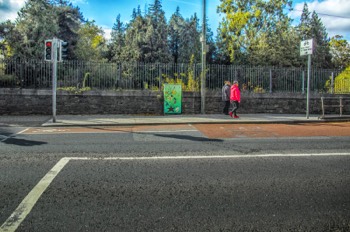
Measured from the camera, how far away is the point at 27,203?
169 inches

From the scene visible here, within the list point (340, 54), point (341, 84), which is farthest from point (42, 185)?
point (340, 54)

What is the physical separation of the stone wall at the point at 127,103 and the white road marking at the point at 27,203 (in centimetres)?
1109

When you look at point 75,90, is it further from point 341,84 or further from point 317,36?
point 317,36

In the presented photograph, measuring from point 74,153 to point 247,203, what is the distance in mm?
4418

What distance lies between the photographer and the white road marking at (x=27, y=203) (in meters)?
3.63

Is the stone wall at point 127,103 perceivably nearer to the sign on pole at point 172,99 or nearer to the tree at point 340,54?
the sign on pole at point 172,99

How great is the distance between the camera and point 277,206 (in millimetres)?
4250

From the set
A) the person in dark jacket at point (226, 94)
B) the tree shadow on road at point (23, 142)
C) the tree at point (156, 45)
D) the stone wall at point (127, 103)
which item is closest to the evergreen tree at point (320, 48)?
the stone wall at point (127, 103)

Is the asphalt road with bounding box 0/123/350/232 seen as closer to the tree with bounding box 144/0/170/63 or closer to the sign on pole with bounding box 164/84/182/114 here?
the sign on pole with bounding box 164/84/182/114

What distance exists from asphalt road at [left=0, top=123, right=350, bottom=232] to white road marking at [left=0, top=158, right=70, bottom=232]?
0.01 m

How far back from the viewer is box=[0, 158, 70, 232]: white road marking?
143 inches

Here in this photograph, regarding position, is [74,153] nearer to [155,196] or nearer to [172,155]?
[172,155]

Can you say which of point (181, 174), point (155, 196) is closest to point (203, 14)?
point (181, 174)

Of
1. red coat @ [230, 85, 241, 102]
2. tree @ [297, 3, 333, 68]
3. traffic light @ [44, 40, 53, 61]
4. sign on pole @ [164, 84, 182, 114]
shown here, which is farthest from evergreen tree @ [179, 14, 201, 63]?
traffic light @ [44, 40, 53, 61]
